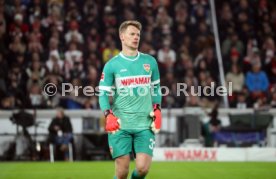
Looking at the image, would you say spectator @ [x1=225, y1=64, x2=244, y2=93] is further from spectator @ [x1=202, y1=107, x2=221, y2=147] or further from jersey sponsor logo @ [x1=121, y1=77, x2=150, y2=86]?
jersey sponsor logo @ [x1=121, y1=77, x2=150, y2=86]

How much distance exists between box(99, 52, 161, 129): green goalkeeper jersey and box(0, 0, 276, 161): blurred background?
34.5 ft

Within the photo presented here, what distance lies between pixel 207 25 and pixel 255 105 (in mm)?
4343

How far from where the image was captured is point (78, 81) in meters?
20.9

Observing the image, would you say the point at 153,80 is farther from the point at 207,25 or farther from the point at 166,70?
the point at 207,25

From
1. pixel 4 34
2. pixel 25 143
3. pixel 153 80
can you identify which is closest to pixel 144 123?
pixel 153 80

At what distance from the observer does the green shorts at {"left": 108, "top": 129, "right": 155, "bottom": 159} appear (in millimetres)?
8438

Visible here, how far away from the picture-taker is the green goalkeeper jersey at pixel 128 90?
28.1ft

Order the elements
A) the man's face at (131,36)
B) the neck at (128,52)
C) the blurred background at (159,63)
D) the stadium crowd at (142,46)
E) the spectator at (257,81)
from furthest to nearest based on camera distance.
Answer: the spectator at (257,81), the stadium crowd at (142,46), the blurred background at (159,63), the neck at (128,52), the man's face at (131,36)

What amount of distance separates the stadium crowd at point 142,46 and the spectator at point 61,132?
1090 millimetres

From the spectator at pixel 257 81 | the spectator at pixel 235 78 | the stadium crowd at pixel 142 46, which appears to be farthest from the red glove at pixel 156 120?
the spectator at pixel 257 81

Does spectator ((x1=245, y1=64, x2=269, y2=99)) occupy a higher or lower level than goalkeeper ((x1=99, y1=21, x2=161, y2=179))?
higher

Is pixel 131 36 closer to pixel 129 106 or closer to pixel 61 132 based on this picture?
pixel 129 106

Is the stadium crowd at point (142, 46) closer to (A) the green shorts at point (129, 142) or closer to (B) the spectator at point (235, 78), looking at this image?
(B) the spectator at point (235, 78)

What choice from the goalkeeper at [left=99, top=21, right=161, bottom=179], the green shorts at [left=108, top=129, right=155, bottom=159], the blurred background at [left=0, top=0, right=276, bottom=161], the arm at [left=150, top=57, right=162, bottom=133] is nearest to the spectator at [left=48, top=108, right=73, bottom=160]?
the blurred background at [left=0, top=0, right=276, bottom=161]
